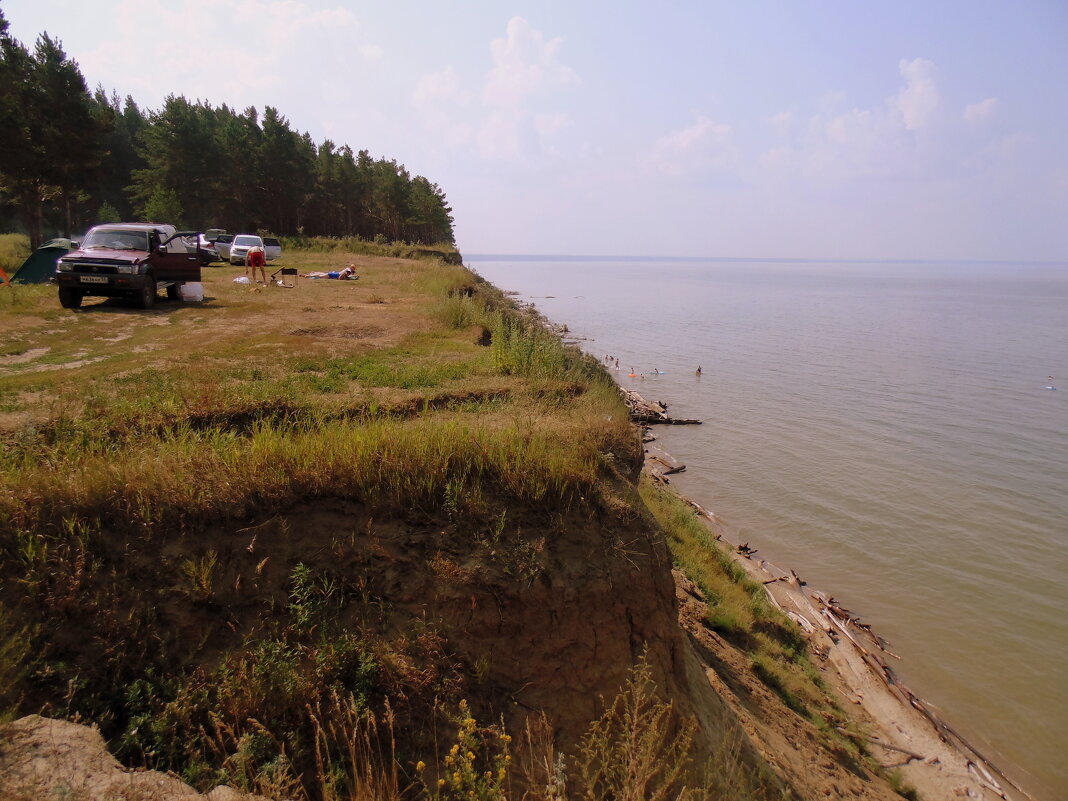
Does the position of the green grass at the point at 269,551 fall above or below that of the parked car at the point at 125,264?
below

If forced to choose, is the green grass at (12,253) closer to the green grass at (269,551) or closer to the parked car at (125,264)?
the parked car at (125,264)

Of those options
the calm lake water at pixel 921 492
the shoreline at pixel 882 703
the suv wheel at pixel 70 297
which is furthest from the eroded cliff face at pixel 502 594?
the suv wheel at pixel 70 297

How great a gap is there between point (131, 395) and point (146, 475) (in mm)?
2970

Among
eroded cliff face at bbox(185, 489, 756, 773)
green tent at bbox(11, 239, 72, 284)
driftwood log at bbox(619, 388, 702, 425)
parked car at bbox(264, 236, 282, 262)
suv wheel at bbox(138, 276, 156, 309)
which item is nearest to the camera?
eroded cliff face at bbox(185, 489, 756, 773)

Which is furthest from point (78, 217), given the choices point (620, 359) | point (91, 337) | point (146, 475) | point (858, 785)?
point (858, 785)

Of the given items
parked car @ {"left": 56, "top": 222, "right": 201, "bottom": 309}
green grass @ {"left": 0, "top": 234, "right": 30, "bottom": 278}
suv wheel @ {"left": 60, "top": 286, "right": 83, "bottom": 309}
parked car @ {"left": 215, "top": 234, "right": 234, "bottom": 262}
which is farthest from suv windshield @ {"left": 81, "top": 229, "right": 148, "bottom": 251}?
parked car @ {"left": 215, "top": 234, "right": 234, "bottom": 262}

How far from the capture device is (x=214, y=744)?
12.2ft

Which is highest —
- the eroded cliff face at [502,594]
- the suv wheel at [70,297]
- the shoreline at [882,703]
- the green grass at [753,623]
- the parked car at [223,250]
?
the parked car at [223,250]

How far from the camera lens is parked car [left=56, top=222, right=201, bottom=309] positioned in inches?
565

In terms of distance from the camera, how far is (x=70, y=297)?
47.6 feet

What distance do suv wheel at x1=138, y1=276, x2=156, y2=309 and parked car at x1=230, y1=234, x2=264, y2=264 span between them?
1849 cm

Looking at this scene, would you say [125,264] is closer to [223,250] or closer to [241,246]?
[241,246]

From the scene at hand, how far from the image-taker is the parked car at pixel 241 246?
3278 cm

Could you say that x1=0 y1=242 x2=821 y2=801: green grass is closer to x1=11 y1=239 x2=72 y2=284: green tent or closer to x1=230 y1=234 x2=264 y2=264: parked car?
x1=11 y1=239 x2=72 y2=284: green tent
